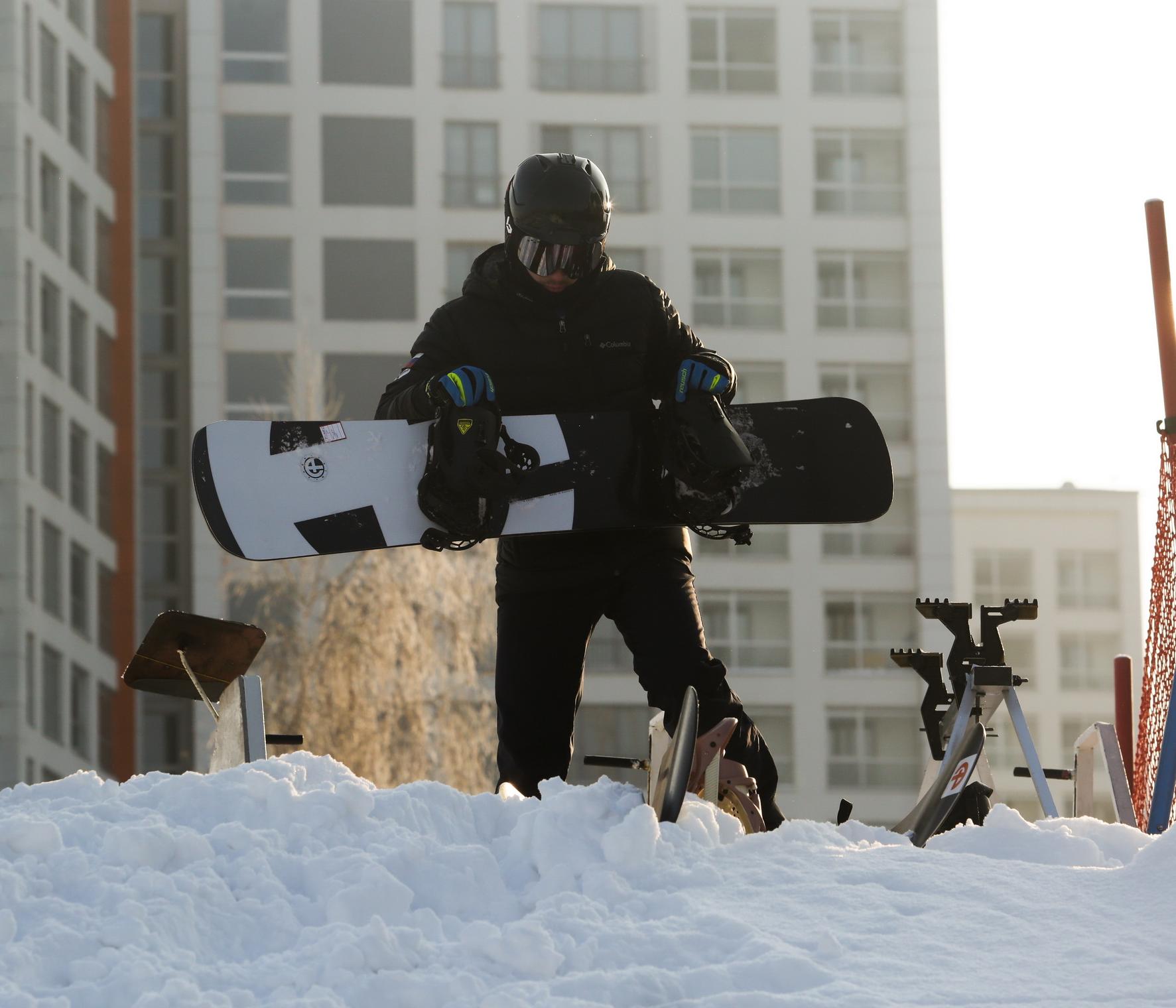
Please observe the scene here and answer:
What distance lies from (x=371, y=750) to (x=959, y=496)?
4360 centimetres

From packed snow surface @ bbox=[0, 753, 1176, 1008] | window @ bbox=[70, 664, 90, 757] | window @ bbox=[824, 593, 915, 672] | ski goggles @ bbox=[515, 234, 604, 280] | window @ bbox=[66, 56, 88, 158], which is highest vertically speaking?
window @ bbox=[66, 56, 88, 158]

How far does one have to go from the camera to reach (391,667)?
2191 cm

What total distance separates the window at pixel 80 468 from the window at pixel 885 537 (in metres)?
14.5

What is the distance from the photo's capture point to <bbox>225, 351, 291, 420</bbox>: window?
1302 inches

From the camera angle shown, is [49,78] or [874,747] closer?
[49,78]

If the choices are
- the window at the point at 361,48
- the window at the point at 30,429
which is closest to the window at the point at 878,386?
the window at the point at 361,48

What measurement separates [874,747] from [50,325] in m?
17.6

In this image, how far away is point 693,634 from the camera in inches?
169

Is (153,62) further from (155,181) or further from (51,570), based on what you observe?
(51,570)

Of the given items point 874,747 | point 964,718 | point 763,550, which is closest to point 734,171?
point 763,550

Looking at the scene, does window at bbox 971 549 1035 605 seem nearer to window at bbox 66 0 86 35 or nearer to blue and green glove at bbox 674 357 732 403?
window at bbox 66 0 86 35

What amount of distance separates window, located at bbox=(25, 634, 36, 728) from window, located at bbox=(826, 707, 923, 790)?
587 inches

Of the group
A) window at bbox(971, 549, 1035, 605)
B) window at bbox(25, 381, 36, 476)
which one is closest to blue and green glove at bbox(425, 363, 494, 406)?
window at bbox(25, 381, 36, 476)

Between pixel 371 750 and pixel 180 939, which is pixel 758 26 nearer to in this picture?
pixel 371 750
